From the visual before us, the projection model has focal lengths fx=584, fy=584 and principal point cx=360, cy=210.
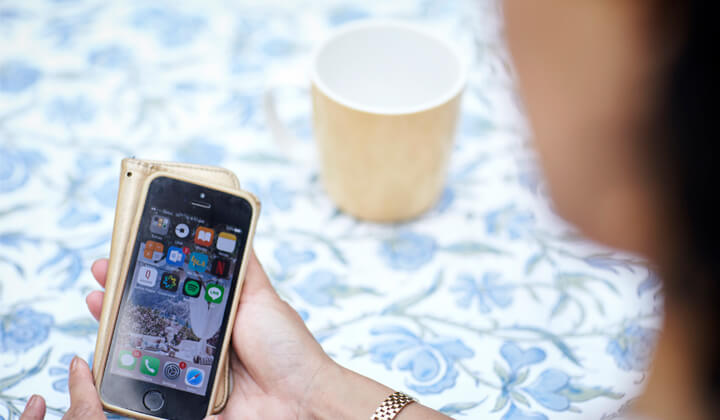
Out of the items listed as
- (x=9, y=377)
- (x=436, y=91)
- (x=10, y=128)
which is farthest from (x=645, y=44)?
(x=10, y=128)

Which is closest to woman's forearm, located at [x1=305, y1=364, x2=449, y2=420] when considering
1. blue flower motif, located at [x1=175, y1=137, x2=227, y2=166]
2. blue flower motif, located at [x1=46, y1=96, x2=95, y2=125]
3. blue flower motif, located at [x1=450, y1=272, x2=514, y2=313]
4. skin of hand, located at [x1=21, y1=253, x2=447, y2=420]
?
skin of hand, located at [x1=21, y1=253, x2=447, y2=420]

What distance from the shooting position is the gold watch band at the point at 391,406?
0.33m

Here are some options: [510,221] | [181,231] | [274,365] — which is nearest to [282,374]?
[274,365]

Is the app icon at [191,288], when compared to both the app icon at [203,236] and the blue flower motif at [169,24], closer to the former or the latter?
the app icon at [203,236]

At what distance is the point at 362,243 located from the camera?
456mm

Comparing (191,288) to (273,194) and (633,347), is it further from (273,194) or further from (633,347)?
(633,347)

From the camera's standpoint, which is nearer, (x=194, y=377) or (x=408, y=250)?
(x=194, y=377)

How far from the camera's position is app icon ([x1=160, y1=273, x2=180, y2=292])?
35 cm

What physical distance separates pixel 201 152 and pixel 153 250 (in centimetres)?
17

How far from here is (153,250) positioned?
1.16 ft

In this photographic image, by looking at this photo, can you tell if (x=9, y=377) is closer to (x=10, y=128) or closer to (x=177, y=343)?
(x=177, y=343)

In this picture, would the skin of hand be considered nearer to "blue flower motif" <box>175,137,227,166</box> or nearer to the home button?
the home button

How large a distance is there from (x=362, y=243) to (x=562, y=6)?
0.93 ft

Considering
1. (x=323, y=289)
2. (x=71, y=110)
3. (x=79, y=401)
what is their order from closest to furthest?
(x=79, y=401) → (x=323, y=289) → (x=71, y=110)
